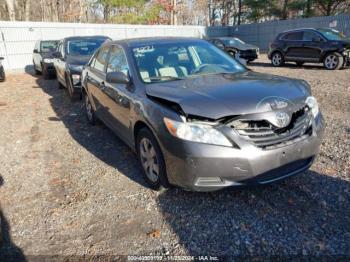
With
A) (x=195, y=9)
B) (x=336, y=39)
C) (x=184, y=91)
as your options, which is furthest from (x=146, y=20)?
(x=184, y=91)

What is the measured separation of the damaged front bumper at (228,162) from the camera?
274 centimetres

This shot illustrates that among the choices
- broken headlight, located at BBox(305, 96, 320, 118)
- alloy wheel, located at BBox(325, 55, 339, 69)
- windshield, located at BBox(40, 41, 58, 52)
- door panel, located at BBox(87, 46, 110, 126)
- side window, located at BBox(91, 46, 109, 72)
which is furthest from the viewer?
windshield, located at BBox(40, 41, 58, 52)

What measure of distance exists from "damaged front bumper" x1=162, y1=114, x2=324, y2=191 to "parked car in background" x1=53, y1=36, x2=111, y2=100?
5.85 m

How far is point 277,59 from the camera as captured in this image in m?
14.9

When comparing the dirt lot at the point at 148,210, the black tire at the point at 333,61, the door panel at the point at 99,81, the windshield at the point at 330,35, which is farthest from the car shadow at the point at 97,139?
the windshield at the point at 330,35

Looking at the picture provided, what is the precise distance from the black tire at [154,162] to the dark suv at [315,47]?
11474 mm

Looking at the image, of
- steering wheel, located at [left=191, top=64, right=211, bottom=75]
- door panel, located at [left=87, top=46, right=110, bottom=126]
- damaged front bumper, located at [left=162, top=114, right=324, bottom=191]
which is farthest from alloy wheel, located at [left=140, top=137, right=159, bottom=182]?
door panel, located at [left=87, top=46, right=110, bottom=126]

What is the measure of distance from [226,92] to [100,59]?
9.99 feet

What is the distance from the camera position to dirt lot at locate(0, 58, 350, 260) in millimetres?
2725

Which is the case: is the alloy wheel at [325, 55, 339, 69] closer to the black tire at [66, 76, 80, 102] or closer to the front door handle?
the black tire at [66, 76, 80, 102]

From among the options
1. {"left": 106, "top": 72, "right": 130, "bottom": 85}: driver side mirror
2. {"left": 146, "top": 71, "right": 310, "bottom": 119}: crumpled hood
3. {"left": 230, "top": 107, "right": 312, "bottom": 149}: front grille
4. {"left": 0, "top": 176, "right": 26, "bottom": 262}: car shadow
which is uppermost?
{"left": 106, "top": 72, "right": 130, "bottom": 85}: driver side mirror

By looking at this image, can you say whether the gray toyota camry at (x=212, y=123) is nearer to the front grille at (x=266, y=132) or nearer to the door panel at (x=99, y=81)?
the front grille at (x=266, y=132)

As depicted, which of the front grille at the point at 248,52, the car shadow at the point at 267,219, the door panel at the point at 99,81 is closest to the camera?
the car shadow at the point at 267,219

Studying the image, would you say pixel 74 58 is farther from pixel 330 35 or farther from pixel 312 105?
pixel 330 35
